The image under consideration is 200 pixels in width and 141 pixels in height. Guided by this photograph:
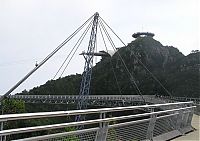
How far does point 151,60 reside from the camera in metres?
127

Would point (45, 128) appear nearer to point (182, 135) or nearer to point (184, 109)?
point (182, 135)

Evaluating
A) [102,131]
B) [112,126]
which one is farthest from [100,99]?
[102,131]

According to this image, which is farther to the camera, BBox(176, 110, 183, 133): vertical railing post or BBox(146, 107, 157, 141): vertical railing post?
BBox(176, 110, 183, 133): vertical railing post

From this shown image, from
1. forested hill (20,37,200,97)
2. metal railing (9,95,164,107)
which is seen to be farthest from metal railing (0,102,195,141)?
forested hill (20,37,200,97)

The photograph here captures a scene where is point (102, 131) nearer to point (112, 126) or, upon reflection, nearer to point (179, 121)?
point (112, 126)

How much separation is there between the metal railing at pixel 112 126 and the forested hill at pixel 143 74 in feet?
283

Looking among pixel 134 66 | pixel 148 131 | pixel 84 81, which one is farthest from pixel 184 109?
pixel 134 66

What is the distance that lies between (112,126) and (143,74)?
114 m

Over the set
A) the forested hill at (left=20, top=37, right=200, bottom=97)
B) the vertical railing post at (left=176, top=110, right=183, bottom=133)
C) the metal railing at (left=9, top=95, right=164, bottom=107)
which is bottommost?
the metal railing at (left=9, top=95, right=164, bottom=107)

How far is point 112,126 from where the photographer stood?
6.50 metres

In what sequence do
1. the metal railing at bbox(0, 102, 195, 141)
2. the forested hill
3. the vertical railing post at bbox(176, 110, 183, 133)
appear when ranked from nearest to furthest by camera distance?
1. the metal railing at bbox(0, 102, 195, 141)
2. the vertical railing post at bbox(176, 110, 183, 133)
3. the forested hill

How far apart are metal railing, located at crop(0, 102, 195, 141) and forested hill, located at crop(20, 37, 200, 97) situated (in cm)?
8619

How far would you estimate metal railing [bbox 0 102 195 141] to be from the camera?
4639mm

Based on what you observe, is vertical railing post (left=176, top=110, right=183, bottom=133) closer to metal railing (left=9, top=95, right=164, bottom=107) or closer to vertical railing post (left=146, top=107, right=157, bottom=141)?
vertical railing post (left=146, top=107, right=157, bottom=141)
